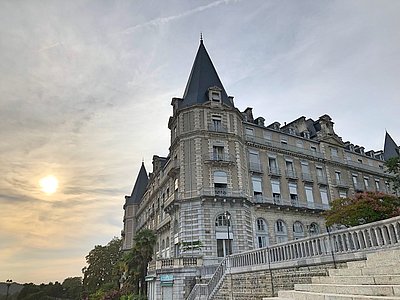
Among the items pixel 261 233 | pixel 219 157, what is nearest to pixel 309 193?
pixel 261 233

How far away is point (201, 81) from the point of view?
3050cm

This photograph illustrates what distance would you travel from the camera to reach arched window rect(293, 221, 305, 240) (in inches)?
1153

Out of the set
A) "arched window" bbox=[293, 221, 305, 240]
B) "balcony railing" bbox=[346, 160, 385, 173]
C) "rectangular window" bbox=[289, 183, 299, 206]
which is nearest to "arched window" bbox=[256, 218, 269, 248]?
"arched window" bbox=[293, 221, 305, 240]

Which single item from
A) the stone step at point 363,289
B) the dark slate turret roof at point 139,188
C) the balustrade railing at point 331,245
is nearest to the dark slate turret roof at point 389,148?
the dark slate turret roof at point 139,188

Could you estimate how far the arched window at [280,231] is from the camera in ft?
92.3

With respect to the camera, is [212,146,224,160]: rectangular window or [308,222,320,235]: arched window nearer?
[212,146,224,160]: rectangular window

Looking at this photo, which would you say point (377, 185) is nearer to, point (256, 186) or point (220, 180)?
point (256, 186)

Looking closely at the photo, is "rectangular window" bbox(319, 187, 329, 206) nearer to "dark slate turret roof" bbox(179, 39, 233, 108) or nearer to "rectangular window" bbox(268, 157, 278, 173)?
"rectangular window" bbox(268, 157, 278, 173)

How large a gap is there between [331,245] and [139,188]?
45.4 metres

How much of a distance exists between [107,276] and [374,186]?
3860 cm

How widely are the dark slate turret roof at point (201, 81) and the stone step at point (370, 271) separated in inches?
872

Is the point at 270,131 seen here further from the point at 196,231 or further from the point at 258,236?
the point at 196,231

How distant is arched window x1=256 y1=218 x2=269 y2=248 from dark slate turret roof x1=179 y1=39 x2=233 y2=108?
1103 centimetres

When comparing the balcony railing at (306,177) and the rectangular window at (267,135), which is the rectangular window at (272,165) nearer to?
the rectangular window at (267,135)
